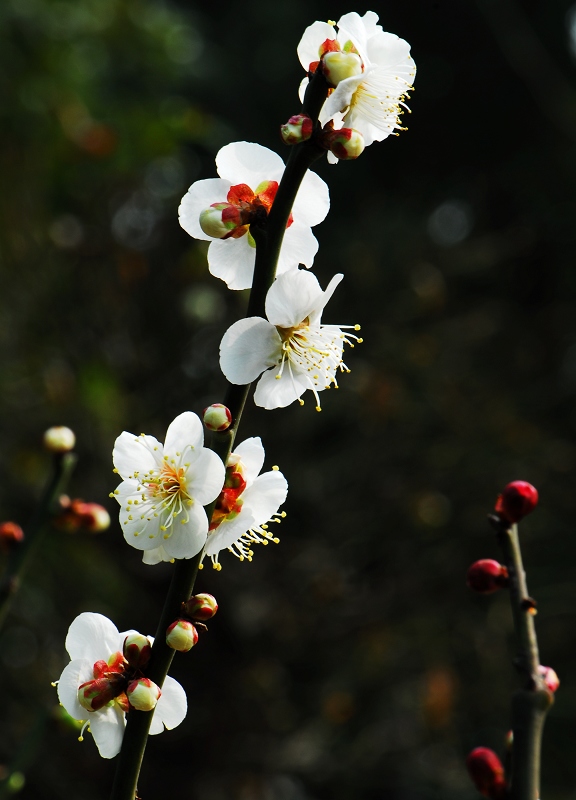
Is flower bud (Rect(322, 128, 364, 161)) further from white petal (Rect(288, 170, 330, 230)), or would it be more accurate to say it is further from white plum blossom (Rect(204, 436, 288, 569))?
white plum blossom (Rect(204, 436, 288, 569))

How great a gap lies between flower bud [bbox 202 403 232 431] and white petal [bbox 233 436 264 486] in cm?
10

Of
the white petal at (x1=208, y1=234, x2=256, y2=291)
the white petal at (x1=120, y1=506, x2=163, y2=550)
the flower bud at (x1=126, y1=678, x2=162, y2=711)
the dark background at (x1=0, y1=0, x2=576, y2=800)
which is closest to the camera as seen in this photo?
the flower bud at (x1=126, y1=678, x2=162, y2=711)

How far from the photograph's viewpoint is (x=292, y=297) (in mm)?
710

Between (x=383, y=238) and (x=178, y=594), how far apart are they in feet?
14.2

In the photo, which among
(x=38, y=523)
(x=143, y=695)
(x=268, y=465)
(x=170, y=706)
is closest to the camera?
(x=143, y=695)

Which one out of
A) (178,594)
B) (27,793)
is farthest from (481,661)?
(178,594)

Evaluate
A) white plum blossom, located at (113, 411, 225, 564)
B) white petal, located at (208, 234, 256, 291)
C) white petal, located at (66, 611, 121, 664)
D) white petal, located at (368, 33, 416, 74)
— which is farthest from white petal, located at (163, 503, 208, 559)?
white petal, located at (368, 33, 416, 74)

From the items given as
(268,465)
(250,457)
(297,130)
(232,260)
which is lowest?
(268,465)

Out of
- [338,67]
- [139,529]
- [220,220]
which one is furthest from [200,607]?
[338,67]

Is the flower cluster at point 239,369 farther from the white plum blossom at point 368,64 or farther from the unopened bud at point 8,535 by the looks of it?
the unopened bud at point 8,535

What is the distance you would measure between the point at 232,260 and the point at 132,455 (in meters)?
0.22

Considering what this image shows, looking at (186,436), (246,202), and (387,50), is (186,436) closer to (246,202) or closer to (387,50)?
(246,202)

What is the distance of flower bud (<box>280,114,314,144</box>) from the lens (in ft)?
2.20

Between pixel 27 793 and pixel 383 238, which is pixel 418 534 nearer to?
pixel 383 238
